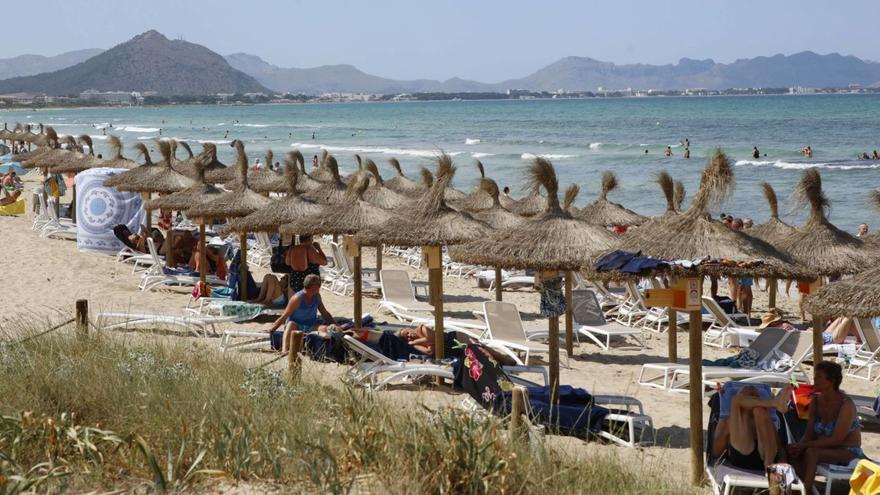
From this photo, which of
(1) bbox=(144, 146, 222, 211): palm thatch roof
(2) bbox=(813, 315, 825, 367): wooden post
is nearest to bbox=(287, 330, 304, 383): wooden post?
(2) bbox=(813, 315, 825, 367): wooden post

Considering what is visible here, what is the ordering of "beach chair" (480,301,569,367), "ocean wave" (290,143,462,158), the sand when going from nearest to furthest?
the sand → "beach chair" (480,301,569,367) → "ocean wave" (290,143,462,158)

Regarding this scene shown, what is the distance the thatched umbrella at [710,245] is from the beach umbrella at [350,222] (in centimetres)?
388

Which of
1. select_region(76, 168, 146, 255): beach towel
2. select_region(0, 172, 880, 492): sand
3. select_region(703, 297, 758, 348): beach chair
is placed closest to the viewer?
select_region(0, 172, 880, 492): sand

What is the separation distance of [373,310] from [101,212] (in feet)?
19.6

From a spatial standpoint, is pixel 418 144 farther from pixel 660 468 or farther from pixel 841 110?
pixel 660 468

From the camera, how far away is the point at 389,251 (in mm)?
19594

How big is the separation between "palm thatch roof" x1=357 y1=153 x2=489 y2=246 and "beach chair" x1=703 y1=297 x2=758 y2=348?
3202mm

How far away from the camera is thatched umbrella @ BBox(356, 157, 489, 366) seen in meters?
8.99

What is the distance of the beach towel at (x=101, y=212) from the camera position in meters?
16.4

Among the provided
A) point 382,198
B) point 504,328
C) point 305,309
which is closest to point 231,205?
point 382,198

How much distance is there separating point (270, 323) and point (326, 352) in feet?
7.95

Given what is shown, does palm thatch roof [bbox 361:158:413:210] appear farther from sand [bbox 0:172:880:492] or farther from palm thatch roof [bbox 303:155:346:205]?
sand [bbox 0:172:880:492]

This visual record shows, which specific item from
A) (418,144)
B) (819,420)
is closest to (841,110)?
(418,144)

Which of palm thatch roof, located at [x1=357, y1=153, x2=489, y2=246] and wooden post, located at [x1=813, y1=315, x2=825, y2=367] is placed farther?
palm thatch roof, located at [x1=357, y1=153, x2=489, y2=246]
